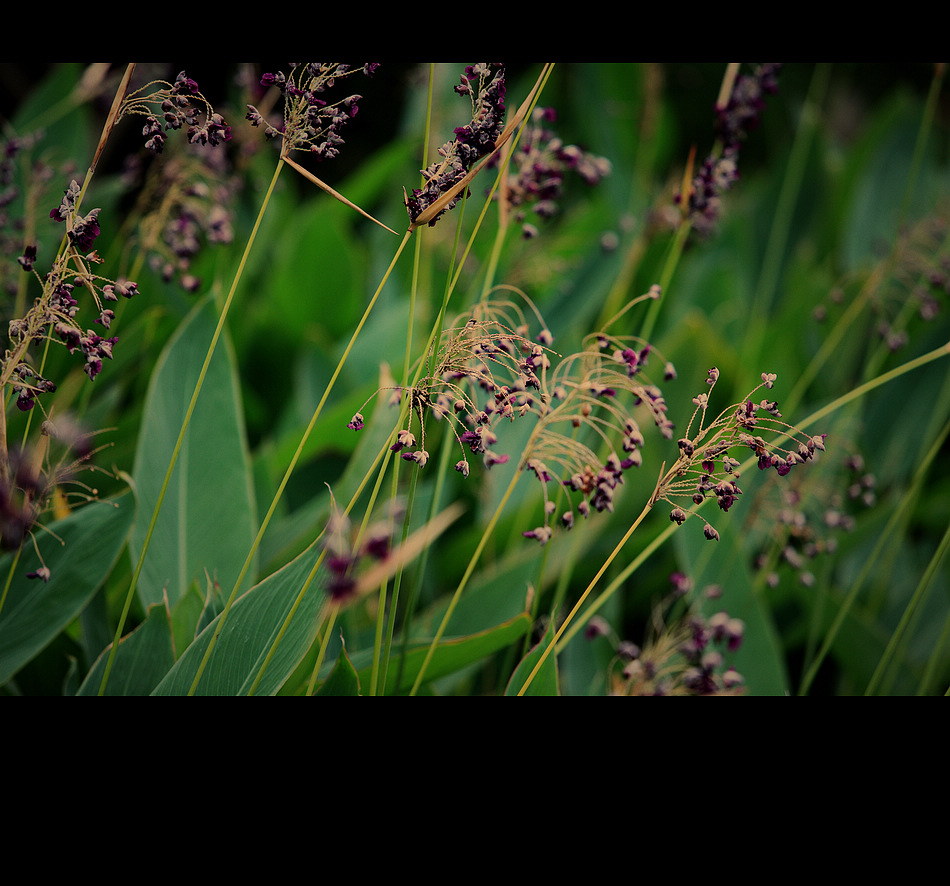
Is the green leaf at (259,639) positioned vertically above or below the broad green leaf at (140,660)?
above

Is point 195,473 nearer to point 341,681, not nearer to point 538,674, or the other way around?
point 341,681

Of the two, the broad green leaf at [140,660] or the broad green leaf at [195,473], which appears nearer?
the broad green leaf at [140,660]

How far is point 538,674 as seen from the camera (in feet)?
1.79

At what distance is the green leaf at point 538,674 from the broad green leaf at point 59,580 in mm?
351

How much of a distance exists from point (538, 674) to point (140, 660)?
1.05 feet

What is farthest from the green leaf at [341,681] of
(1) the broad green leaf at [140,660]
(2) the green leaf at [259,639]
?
(1) the broad green leaf at [140,660]

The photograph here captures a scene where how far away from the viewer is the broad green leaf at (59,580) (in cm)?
56

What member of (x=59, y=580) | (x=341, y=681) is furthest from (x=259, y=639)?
(x=59, y=580)

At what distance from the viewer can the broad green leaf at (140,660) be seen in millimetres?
542

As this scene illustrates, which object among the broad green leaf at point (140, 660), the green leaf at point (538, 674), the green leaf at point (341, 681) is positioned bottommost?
the broad green leaf at point (140, 660)

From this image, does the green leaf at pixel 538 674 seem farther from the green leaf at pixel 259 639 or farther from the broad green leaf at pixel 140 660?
the broad green leaf at pixel 140 660

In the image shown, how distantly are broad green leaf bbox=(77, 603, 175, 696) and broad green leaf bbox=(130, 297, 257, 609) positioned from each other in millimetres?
98

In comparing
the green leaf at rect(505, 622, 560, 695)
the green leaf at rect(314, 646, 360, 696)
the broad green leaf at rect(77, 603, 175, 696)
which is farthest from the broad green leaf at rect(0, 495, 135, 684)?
the green leaf at rect(505, 622, 560, 695)
